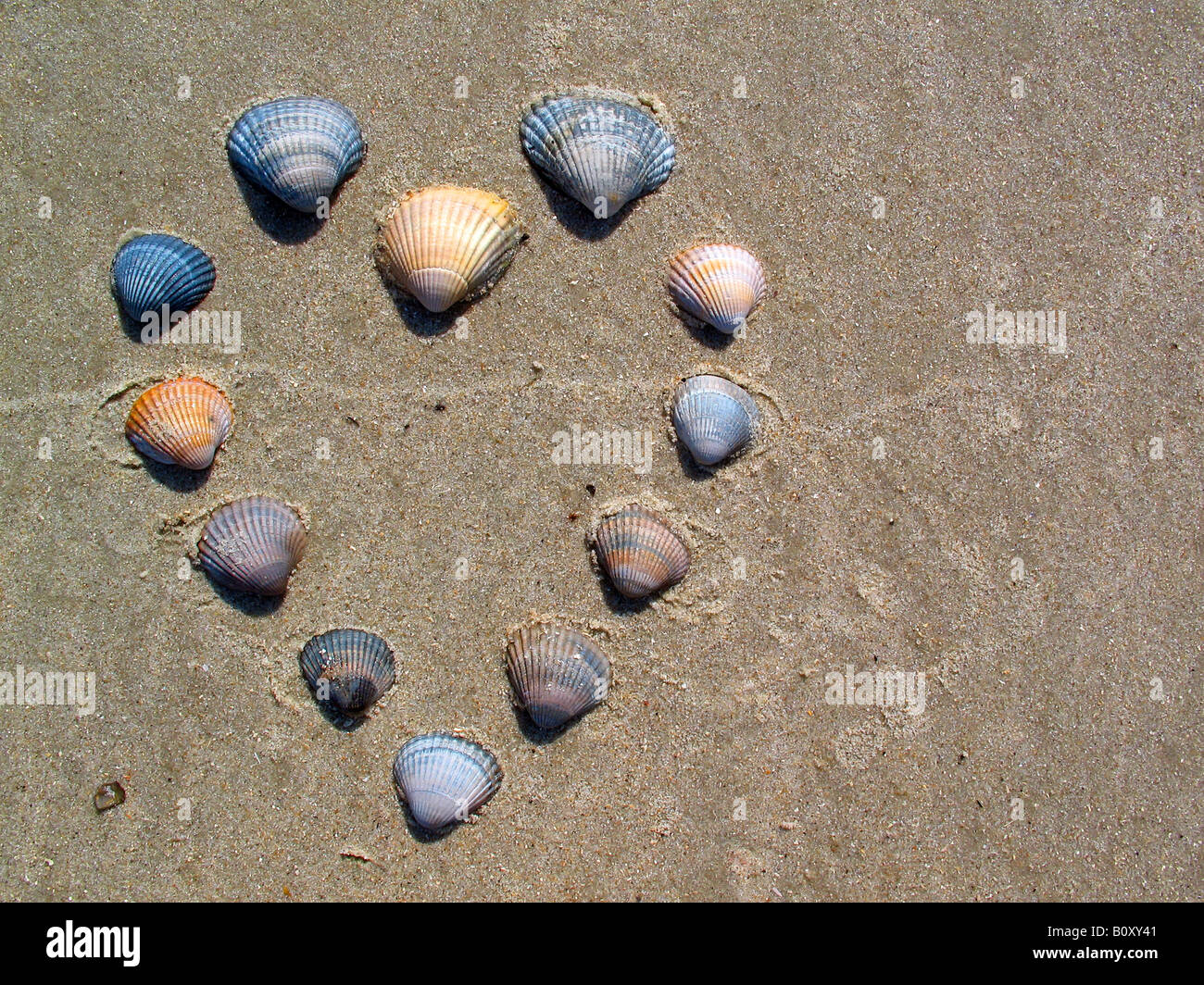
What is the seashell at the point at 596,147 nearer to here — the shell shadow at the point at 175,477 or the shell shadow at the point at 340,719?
the shell shadow at the point at 175,477

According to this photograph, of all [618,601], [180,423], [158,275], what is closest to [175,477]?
[180,423]

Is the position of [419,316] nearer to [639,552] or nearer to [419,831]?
[639,552]

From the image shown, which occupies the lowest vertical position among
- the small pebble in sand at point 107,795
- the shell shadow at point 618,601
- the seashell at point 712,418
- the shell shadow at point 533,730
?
the small pebble in sand at point 107,795

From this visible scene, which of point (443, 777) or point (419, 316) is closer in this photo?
point (443, 777)

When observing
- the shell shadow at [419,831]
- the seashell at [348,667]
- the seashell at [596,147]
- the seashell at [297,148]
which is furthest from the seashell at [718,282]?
the shell shadow at [419,831]

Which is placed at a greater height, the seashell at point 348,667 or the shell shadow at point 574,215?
the shell shadow at point 574,215

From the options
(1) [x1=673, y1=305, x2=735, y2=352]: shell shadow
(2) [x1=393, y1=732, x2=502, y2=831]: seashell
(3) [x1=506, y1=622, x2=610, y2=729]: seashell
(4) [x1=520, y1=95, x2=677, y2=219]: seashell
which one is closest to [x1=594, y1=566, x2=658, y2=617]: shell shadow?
(3) [x1=506, y1=622, x2=610, y2=729]: seashell

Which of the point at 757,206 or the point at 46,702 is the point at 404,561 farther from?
the point at 757,206
